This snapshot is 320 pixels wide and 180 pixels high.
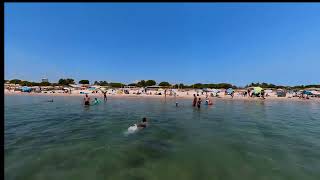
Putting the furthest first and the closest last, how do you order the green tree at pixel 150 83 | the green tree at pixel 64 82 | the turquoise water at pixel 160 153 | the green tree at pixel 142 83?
1. the green tree at pixel 150 83
2. the green tree at pixel 64 82
3. the green tree at pixel 142 83
4. the turquoise water at pixel 160 153

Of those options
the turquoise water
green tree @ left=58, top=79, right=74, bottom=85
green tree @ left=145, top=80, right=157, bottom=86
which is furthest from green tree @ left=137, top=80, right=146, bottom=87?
the turquoise water

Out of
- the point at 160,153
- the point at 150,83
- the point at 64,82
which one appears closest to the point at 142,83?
the point at 150,83

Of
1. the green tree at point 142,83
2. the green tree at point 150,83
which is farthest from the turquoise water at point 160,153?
the green tree at point 150,83

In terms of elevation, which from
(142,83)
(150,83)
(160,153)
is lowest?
(160,153)

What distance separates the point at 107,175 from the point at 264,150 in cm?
917

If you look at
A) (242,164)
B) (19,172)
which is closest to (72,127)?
(19,172)

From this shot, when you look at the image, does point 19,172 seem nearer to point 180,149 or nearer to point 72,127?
point 180,149

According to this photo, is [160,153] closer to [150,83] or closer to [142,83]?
[142,83]

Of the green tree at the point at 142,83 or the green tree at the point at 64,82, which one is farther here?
the green tree at the point at 64,82

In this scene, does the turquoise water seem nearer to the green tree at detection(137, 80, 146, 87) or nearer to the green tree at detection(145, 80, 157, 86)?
the green tree at detection(137, 80, 146, 87)

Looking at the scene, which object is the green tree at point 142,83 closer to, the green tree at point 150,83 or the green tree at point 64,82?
the green tree at point 150,83

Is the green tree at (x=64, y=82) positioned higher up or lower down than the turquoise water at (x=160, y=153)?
higher up

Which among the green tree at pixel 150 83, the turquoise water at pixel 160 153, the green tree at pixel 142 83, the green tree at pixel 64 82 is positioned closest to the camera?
the turquoise water at pixel 160 153

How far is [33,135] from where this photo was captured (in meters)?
16.3
